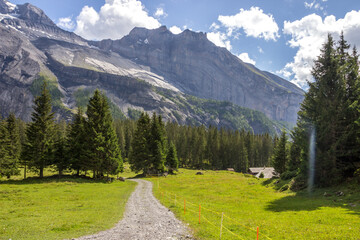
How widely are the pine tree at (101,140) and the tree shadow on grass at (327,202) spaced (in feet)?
117

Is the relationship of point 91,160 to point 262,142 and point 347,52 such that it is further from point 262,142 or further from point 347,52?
point 262,142

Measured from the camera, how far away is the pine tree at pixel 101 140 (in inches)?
1838

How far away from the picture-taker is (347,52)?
37.1m

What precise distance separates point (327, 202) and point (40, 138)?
49913 mm

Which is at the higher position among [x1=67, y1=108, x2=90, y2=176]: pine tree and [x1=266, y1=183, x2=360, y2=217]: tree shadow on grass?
[x1=67, y1=108, x2=90, y2=176]: pine tree

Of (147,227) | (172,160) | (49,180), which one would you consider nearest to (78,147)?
(49,180)

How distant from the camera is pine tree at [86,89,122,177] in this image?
1838 inches

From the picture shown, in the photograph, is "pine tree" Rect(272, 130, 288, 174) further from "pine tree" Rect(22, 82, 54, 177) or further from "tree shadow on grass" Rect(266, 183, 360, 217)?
"pine tree" Rect(22, 82, 54, 177)

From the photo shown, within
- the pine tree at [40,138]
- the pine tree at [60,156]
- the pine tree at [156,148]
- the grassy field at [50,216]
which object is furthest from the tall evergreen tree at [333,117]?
the pine tree at [40,138]

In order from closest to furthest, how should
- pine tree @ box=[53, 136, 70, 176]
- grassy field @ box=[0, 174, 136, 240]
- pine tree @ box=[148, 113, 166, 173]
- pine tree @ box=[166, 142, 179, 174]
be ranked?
grassy field @ box=[0, 174, 136, 240] → pine tree @ box=[53, 136, 70, 176] → pine tree @ box=[148, 113, 166, 173] → pine tree @ box=[166, 142, 179, 174]

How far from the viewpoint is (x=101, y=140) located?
154ft

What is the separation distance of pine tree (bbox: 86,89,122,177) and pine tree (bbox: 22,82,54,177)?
7577 mm

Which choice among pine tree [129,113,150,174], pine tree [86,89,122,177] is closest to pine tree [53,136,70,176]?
pine tree [86,89,122,177]

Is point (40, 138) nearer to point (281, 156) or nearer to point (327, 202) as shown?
point (327, 202)
